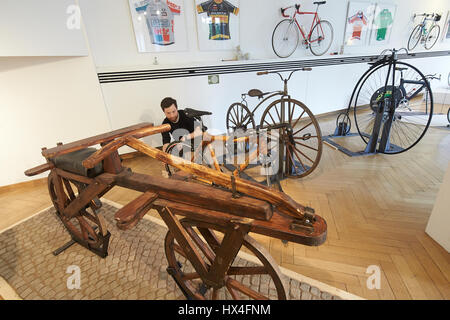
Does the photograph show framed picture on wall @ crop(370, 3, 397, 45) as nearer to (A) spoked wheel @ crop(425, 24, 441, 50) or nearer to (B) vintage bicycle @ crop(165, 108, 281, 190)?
(A) spoked wheel @ crop(425, 24, 441, 50)

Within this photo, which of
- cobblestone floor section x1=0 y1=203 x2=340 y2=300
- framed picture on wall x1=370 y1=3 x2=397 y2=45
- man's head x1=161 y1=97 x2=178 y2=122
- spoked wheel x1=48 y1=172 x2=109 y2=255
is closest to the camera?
cobblestone floor section x1=0 y1=203 x2=340 y2=300

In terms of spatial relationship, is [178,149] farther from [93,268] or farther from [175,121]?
[93,268]

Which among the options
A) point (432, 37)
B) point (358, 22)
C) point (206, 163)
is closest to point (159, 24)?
point (206, 163)

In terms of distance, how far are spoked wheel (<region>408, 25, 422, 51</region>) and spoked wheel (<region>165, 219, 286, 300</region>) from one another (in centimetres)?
800

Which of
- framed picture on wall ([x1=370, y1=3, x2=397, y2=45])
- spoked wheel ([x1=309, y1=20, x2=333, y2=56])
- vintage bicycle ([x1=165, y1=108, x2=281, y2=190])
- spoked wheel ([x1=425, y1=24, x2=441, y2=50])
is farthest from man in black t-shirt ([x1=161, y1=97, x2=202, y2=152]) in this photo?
spoked wheel ([x1=425, y1=24, x2=441, y2=50])

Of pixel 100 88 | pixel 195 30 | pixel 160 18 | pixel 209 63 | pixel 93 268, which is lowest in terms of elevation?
pixel 93 268

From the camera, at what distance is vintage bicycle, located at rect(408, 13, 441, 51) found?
6266 millimetres

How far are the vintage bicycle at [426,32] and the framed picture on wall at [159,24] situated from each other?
6638mm

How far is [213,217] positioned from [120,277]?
1264 millimetres

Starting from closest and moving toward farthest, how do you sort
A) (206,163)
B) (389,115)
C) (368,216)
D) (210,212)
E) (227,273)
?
(210,212) < (227,273) < (368,216) < (206,163) < (389,115)

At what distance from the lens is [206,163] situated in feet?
7.83

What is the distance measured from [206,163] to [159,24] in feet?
7.93

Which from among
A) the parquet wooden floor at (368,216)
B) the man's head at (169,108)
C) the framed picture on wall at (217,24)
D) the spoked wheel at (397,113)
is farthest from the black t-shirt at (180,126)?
the spoked wheel at (397,113)

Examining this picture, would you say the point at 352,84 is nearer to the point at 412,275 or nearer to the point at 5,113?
the point at 412,275
